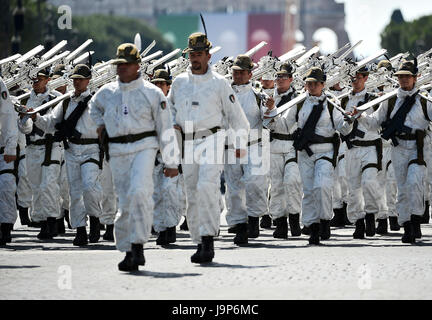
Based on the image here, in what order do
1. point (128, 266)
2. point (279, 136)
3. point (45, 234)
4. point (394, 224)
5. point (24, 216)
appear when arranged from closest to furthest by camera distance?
point (128, 266), point (45, 234), point (279, 136), point (394, 224), point (24, 216)

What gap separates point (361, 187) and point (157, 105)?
206 inches

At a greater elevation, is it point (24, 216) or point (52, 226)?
point (24, 216)

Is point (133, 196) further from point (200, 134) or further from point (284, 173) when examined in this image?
point (284, 173)

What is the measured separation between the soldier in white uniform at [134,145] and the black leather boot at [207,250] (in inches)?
30.3

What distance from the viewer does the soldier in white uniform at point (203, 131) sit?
44.9ft

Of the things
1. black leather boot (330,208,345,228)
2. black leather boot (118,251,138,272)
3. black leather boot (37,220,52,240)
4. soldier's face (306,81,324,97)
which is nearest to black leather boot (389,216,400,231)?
black leather boot (330,208,345,228)

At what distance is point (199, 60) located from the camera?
45.6ft

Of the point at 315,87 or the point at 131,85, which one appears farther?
the point at 315,87

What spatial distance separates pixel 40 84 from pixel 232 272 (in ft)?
21.6

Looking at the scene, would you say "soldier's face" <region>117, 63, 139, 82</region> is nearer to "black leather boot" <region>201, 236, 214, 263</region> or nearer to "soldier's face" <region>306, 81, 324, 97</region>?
"black leather boot" <region>201, 236, 214, 263</region>

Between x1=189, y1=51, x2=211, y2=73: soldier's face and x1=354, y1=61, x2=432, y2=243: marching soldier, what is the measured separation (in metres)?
2.99

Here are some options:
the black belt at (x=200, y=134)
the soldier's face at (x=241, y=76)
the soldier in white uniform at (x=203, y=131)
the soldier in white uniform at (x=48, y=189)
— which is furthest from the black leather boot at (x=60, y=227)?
the black belt at (x=200, y=134)

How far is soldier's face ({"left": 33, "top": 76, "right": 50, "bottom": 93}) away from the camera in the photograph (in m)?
18.3

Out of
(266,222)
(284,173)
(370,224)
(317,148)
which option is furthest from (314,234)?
(266,222)
